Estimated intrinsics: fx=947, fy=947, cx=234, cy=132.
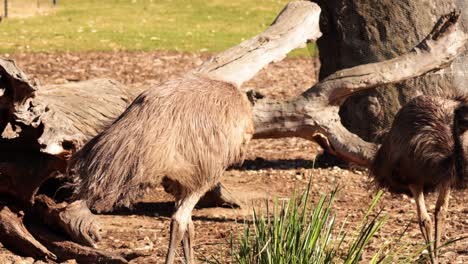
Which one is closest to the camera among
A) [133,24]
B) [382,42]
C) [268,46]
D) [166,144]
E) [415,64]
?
[166,144]

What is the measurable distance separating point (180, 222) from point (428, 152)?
2202mm

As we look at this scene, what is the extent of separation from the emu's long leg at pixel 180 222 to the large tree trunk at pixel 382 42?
4.39 m

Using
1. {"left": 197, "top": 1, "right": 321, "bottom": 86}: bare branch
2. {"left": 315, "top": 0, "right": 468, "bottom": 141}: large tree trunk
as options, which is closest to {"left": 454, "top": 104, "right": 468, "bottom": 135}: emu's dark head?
{"left": 197, "top": 1, "right": 321, "bottom": 86}: bare branch

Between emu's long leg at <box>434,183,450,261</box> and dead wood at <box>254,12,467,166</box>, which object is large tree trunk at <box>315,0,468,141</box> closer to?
dead wood at <box>254,12,467,166</box>

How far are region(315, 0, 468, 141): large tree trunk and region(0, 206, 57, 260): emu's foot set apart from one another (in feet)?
14.4

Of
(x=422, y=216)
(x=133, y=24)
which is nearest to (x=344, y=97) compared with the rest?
(x=422, y=216)

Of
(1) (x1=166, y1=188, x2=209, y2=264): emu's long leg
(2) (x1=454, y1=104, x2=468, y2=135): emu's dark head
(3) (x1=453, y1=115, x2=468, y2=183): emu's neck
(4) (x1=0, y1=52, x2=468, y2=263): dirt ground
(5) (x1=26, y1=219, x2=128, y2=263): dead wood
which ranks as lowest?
(4) (x1=0, y1=52, x2=468, y2=263): dirt ground

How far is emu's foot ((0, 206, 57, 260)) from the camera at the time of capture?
7.00 meters

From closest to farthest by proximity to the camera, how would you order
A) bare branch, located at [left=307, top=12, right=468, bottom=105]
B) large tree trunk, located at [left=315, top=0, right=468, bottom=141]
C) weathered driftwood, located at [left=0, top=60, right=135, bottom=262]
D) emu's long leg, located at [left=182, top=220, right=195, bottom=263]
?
1. emu's long leg, located at [left=182, top=220, right=195, bottom=263]
2. weathered driftwood, located at [left=0, top=60, right=135, bottom=262]
3. bare branch, located at [left=307, top=12, right=468, bottom=105]
4. large tree trunk, located at [left=315, top=0, right=468, bottom=141]

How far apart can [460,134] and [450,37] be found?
4.91 ft

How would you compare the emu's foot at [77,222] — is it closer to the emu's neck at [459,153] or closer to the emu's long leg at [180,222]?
the emu's long leg at [180,222]

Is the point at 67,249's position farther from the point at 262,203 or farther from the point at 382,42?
the point at 382,42

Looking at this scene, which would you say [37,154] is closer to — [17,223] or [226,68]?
[17,223]

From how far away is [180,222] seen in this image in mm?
6121
